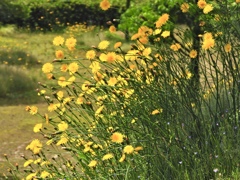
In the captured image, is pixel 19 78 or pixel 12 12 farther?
pixel 12 12

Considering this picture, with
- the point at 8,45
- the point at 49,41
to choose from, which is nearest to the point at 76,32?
the point at 49,41

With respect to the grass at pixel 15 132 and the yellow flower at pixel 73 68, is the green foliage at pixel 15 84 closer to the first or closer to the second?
the grass at pixel 15 132

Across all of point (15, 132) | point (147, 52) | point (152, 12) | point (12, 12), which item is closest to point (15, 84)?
point (15, 132)

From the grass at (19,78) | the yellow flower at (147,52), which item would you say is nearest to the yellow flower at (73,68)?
the grass at (19,78)

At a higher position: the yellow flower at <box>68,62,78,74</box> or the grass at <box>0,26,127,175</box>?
the grass at <box>0,26,127,175</box>

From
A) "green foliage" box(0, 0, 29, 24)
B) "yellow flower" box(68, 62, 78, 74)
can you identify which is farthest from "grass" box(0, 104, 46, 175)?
"green foliage" box(0, 0, 29, 24)

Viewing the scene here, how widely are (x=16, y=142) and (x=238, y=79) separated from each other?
5451 mm

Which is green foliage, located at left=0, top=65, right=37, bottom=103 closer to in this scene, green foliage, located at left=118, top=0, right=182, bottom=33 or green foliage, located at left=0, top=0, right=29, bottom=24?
green foliage, located at left=118, top=0, right=182, bottom=33

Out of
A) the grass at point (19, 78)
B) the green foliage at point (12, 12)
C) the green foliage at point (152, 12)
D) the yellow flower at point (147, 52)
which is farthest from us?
the green foliage at point (12, 12)

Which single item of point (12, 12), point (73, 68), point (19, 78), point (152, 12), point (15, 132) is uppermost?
point (12, 12)

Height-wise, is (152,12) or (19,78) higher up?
(19,78)

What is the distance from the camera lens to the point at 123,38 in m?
20.4

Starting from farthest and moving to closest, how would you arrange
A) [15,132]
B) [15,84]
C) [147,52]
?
[15,84] → [15,132] → [147,52]

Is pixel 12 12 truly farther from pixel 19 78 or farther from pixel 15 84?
pixel 15 84
